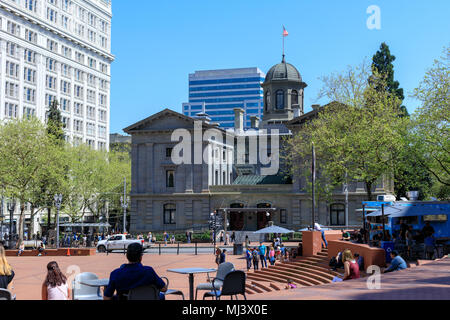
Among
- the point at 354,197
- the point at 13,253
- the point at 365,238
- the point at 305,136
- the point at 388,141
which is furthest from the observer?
the point at 354,197

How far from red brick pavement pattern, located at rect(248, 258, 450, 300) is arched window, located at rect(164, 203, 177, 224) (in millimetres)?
49091

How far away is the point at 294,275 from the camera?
83.1 ft

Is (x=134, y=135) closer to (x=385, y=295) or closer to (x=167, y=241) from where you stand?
(x=167, y=241)

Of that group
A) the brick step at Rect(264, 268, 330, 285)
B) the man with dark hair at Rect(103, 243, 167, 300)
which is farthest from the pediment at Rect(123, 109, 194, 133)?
the man with dark hair at Rect(103, 243, 167, 300)

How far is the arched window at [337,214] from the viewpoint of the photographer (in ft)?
194

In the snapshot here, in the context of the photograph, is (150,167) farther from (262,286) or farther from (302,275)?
(262,286)

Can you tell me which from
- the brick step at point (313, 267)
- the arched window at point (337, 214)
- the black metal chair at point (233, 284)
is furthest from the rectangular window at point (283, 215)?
the black metal chair at point (233, 284)

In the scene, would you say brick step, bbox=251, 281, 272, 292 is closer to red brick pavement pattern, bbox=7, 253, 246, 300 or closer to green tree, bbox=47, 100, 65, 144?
red brick pavement pattern, bbox=7, 253, 246, 300

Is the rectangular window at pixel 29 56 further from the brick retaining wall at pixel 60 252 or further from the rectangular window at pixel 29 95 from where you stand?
the brick retaining wall at pixel 60 252

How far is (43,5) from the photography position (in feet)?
282

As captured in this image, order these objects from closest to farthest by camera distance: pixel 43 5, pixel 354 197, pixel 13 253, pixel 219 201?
pixel 13 253, pixel 354 197, pixel 219 201, pixel 43 5

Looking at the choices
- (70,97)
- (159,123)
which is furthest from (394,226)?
(70,97)

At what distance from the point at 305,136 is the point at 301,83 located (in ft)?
73.5

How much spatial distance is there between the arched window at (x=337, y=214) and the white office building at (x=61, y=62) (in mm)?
35548
